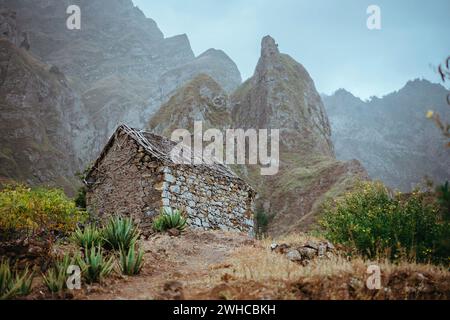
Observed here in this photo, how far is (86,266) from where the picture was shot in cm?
636

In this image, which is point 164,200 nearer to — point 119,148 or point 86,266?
point 119,148

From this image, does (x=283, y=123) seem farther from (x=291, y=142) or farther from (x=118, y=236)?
(x=118, y=236)

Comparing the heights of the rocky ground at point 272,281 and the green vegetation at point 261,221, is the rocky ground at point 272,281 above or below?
above

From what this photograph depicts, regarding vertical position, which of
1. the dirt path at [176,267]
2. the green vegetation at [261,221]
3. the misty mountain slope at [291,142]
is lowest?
the green vegetation at [261,221]

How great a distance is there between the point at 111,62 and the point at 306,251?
559ft

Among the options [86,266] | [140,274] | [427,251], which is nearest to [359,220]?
[427,251]

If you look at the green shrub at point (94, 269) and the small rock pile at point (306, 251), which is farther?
the small rock pile at point (306, 251)

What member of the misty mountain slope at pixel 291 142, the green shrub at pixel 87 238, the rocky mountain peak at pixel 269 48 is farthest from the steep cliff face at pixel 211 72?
the green shrub at pixel 87 238

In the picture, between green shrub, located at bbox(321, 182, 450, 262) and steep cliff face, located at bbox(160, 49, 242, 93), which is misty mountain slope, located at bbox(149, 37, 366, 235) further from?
steep cliff face, located at bbox(160, 49, 242, 93)

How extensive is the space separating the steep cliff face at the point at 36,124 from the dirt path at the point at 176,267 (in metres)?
51.3

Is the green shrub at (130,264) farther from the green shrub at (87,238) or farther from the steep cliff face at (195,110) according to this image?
the steep cliff face at (195,110)

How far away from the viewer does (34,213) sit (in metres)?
10.2

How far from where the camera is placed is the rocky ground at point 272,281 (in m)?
5.45
